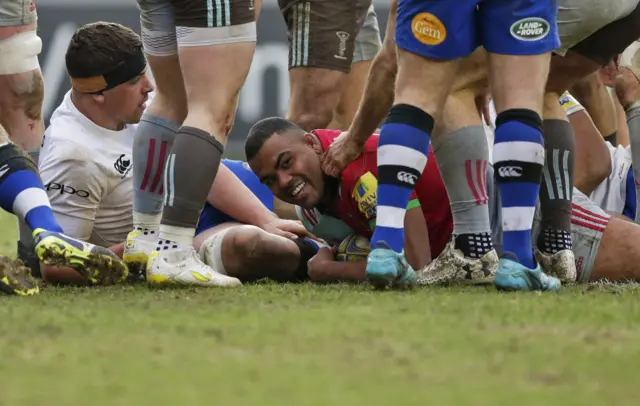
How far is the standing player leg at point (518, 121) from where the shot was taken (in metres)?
3.41

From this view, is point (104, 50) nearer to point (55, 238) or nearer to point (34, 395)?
point (55, 238)

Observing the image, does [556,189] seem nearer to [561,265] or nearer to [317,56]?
[561,265]

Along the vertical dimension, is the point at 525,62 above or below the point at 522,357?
above

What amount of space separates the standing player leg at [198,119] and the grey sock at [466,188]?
2.42ft

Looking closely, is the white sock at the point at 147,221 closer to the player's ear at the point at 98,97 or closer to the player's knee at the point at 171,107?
the player's knee at the point at 171,107

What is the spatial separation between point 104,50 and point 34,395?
111 inches

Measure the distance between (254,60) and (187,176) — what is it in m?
8.76

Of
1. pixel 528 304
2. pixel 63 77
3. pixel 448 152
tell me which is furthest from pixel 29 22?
pixel 63 77

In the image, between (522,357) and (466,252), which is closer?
(522,357)

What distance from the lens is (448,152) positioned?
3885mm

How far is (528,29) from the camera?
3.42 meters

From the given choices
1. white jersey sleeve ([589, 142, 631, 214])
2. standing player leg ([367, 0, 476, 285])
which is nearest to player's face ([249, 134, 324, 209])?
standing player leg ([367, 0, 476, 285])

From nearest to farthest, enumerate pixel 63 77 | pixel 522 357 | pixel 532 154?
pixel 522 357
pixel 532 154
pixel 63 77

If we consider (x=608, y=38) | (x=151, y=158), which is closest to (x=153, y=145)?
(x=151, y=158)
